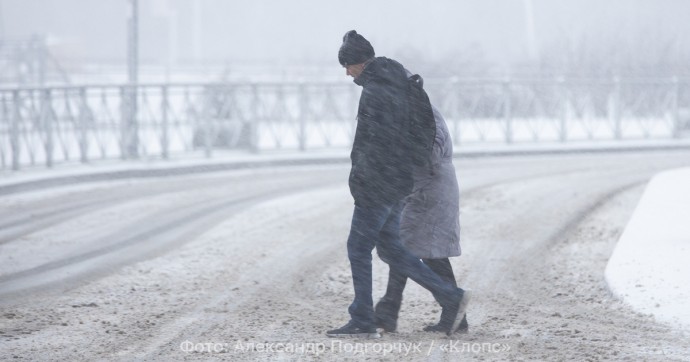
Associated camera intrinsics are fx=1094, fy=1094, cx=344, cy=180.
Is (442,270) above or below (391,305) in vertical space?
above

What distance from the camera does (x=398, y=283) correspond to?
6332 mm

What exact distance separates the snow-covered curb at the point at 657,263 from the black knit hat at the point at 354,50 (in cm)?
245

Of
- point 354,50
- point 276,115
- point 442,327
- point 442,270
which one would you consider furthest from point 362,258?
point 276,115

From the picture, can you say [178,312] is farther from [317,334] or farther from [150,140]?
[150,140]

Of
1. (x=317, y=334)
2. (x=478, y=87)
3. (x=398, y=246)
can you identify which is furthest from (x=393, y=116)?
(x=478, y=87)

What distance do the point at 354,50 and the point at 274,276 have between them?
118 inches

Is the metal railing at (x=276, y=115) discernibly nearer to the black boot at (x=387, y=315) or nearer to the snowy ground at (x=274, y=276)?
the snowy ground at (x=274, y=276)

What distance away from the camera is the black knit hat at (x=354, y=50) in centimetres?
581

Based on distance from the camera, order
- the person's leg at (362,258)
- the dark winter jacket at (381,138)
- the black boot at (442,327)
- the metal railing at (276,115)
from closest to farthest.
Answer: the dark winter jacket at (381,138) → the person's leg at (362,258) → the black boot at (442,327) → the metal railing at (276,115)

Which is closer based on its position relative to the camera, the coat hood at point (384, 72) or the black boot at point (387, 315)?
the coat hood at point (384, 72)

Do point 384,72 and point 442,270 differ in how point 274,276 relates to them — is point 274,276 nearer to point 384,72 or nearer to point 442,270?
→ point 442,270

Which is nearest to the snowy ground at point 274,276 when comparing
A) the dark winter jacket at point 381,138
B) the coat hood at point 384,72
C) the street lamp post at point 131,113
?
the dark winter jacket at point 381,138

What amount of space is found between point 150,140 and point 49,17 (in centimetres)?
5782

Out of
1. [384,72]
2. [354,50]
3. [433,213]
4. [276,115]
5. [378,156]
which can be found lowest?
[276,115]
